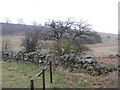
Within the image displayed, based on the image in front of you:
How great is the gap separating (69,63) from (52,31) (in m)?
5.40

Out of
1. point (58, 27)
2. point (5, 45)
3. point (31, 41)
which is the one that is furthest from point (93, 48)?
point (5, 45)

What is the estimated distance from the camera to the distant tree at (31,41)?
1020 cm

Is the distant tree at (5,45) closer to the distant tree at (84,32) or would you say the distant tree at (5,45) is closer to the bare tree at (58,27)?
the bare tree at (58,27)

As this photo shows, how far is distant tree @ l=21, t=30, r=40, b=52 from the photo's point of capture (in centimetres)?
1020

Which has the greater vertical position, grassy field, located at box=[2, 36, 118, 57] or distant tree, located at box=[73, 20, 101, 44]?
distant tree, located at box=[73, 20, 101, 44]

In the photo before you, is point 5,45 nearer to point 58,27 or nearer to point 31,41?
point 31,41

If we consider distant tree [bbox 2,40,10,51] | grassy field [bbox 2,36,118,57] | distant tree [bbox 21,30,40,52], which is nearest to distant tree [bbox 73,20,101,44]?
grassy field [bbox 2,36,118,57]

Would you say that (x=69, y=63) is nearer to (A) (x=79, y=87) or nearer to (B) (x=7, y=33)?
(A) (x=79, y=87)

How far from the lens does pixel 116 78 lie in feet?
16.9

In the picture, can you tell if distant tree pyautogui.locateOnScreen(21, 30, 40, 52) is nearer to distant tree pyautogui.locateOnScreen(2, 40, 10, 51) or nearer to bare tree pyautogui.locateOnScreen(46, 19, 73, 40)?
bare tree pyautogui.locateOnScreen(46, 19, 73, 40)

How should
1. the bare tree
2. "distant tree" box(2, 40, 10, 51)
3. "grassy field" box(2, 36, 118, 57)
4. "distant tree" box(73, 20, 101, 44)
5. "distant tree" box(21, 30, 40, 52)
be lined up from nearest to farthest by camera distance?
"distant tree" box(21, 30, 40, 52) → "grassy field" box(2, 36, 118, 57) → "distant tree" box(2, 40, 10, 51) → "distant tree" box(73, 20, 101, 44) → the bare tree

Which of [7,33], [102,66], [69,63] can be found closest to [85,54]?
[69,63]

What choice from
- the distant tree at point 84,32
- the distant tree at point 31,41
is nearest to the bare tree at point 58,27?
the distant tree at point 84,32

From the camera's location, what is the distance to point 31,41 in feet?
33.5
